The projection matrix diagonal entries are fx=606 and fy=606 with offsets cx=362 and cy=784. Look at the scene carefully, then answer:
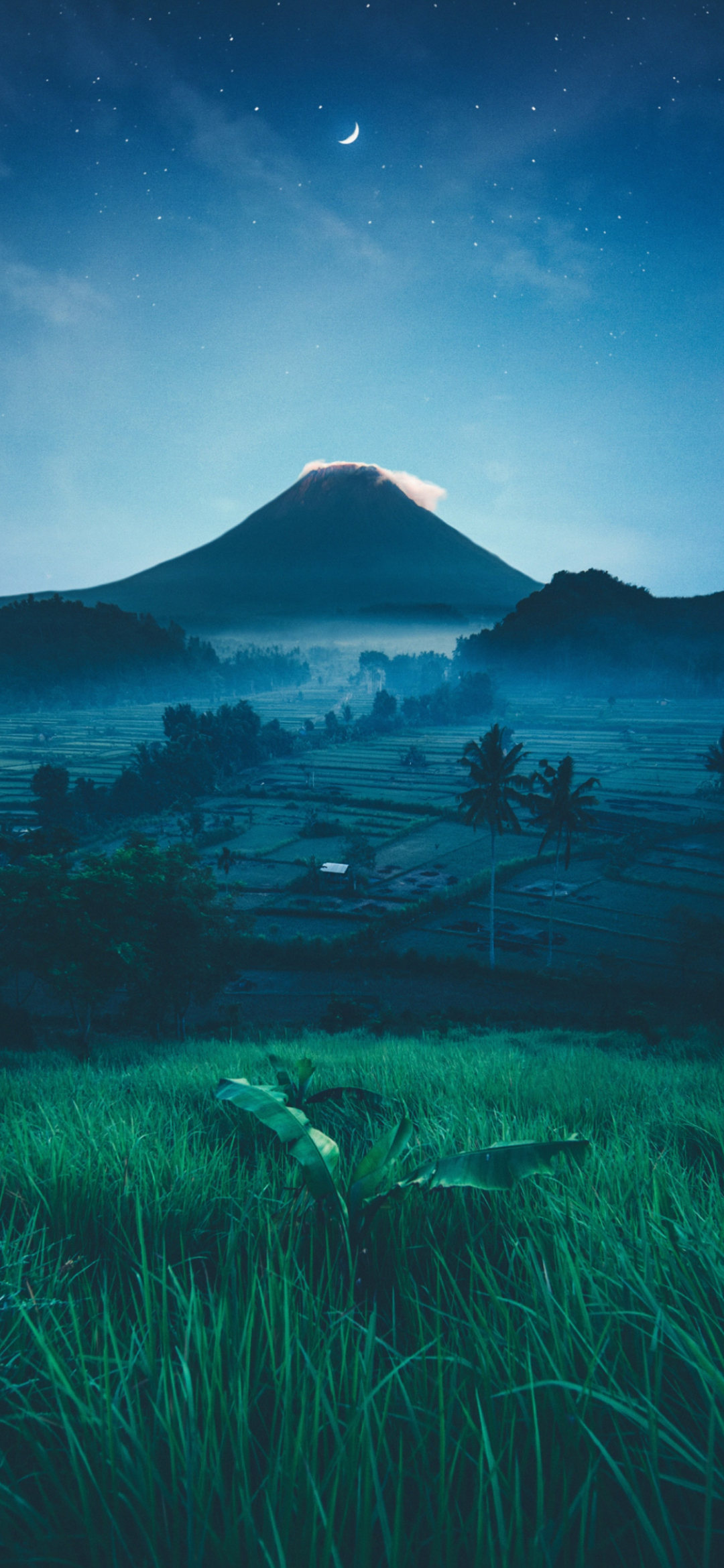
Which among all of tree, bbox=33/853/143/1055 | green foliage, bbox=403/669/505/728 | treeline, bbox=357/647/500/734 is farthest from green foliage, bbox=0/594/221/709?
tree, bbox=33/853/143/1055

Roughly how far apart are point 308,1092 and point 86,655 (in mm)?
125820

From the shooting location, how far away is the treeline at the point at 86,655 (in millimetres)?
110688

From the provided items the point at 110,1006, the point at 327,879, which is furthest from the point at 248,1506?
the point at 327,879

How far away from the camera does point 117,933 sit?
15914mm

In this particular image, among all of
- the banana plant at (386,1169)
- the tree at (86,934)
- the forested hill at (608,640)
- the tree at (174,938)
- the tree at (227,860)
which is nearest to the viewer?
the banana plant at (386,1169)

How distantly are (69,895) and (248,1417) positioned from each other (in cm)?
1584

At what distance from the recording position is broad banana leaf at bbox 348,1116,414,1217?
2.17 metres

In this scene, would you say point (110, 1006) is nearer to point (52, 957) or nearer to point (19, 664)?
point (52, 957)

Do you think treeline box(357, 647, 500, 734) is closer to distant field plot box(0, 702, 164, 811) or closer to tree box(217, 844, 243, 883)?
distant field plot box(0, 702, 164, 811)

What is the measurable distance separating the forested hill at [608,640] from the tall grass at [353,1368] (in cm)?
15127

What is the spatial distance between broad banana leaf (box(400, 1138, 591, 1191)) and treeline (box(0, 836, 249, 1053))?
1223 cm

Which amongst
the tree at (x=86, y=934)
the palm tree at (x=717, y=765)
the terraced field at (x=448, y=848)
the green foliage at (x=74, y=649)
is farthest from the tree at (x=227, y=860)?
the green foliage at (x=74, y=649)

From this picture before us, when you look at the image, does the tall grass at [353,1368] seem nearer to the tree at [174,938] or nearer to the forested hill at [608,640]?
the tree at [174,938]

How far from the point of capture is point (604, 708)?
449 ft
